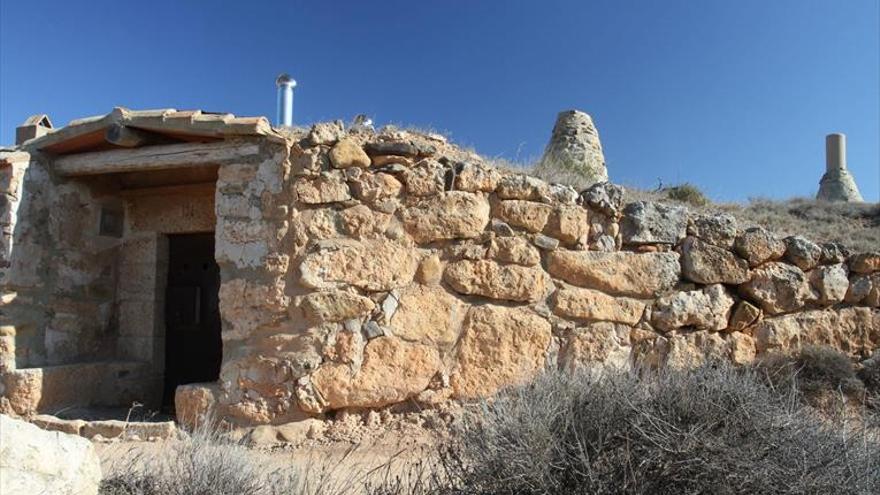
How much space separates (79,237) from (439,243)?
3074 millimetres

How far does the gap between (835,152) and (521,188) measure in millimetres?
12412

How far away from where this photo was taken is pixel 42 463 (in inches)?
78.7

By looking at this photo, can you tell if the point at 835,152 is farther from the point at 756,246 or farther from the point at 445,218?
the point at 445,218

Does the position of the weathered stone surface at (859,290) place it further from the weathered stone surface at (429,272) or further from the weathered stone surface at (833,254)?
the weathered stone surface at (429,272)

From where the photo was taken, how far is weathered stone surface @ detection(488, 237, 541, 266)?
4.61 m

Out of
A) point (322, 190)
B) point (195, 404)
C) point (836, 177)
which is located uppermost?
point (836, 177)

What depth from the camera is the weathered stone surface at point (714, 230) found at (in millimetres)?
5090

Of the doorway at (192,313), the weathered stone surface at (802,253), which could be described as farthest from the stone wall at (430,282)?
the doorway at (192,313)

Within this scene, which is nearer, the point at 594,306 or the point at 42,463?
the point at 42,463

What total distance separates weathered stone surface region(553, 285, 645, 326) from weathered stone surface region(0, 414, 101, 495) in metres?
3.19

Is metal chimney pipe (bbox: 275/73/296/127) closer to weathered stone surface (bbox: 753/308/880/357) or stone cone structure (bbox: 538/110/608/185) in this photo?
stone cone structure (bbox: 538/110/608/185)

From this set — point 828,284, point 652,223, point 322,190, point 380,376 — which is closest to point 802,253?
point 828,284

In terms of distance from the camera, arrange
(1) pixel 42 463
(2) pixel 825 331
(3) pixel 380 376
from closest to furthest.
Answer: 1. (1) pixel 42 463
2. (3) pixel 380 376
3. (2) pixel 825 331

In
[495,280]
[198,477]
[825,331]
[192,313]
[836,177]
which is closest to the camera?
[198,477]
